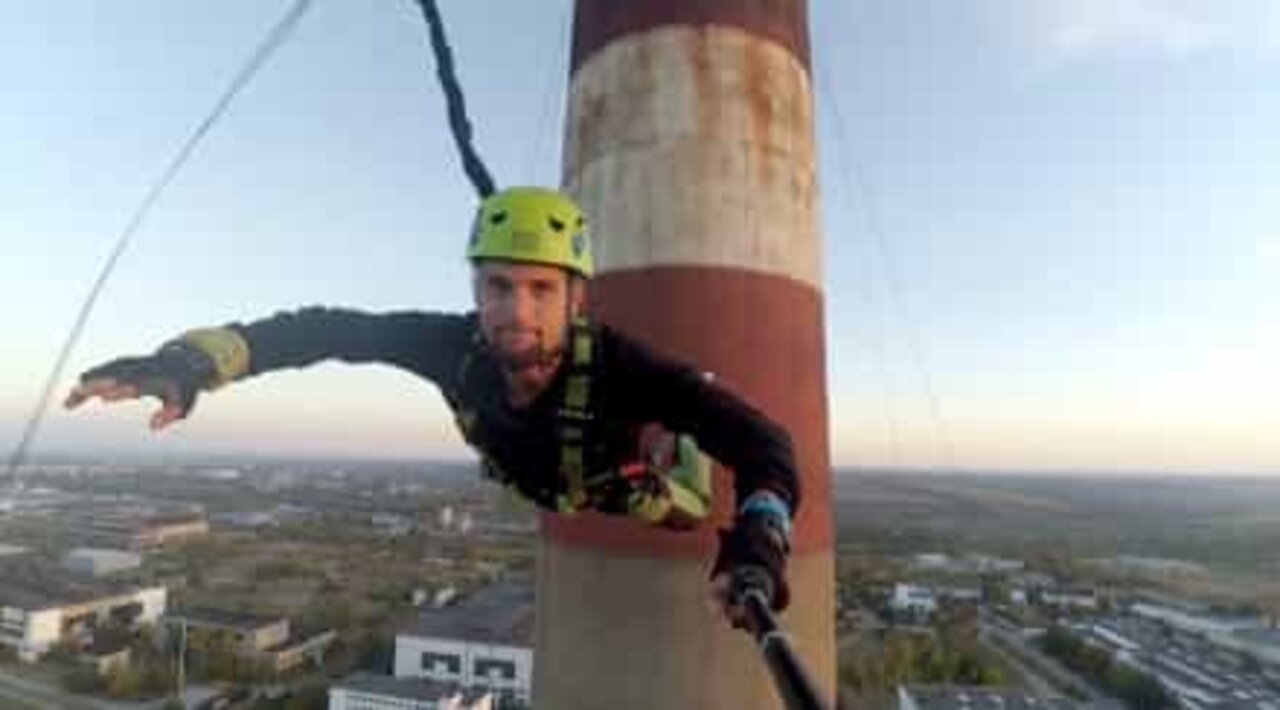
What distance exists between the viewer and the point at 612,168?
5332mm

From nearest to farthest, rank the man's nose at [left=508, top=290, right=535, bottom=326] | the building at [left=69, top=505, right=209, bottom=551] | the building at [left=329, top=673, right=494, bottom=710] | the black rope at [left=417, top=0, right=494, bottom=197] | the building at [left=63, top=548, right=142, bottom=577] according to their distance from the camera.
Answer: the man's nose at [left=508, top=290, right=535, bottom=326], the black rope at [left=417, top=0, right=494, bottom=197], the building at [left=329, top=673, right=494, bottom=710], the building at [left=63, top=548, right=142, bottom=577], the building at [left=69, top=505, right=209, bottom=551]

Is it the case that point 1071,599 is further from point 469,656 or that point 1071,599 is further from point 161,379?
point 161,379

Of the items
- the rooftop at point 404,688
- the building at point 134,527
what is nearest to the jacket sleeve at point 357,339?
the rooftop at point 404,688

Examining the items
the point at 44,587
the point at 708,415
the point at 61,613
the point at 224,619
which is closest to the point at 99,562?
the point at 44,587

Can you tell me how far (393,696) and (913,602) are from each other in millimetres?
51331

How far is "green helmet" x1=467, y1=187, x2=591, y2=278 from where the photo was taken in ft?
8.87

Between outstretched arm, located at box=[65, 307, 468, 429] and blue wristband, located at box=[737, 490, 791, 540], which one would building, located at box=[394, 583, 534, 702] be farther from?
blue wristband, located at box=[737, 490, 791, 540]

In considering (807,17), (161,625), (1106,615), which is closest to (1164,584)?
(1106,615)

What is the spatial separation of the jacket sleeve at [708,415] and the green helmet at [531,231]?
0.99 ft

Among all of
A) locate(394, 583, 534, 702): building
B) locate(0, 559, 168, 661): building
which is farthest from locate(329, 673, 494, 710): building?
locate(0, 559, 168, 661): building

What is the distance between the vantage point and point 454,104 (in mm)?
4379

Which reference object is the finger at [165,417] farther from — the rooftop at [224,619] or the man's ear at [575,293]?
the rooftop at [224,619]

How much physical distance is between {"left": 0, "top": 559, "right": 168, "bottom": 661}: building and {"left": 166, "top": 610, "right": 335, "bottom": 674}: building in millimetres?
7475

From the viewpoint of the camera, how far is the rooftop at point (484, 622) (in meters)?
55.9
